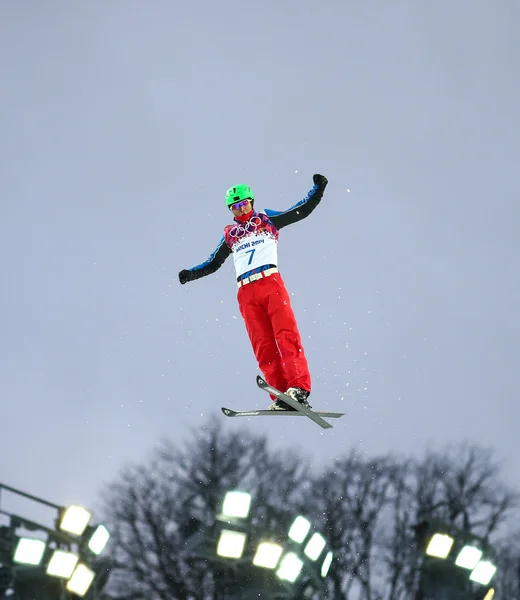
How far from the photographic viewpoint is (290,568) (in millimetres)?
12594

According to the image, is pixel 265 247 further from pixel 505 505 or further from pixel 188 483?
pixel 505 505

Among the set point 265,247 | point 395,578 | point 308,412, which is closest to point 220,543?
point 308,412

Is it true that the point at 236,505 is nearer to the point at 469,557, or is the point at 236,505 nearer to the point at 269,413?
the point at 469,557

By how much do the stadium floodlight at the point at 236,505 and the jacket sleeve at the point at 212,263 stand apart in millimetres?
5299

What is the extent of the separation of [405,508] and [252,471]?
13.6ft

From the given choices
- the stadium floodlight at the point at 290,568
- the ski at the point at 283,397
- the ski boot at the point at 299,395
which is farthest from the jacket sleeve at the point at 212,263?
the stadium floodlight at the point at 290,568

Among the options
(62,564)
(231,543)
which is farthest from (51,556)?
(231,543)

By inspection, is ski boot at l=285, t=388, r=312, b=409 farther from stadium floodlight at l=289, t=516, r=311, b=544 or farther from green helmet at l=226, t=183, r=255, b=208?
stadium floodlight at l=289, t=516, r=311, b=544

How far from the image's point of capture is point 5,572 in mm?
10312

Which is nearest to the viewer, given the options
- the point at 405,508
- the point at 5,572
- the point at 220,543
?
the point at 5,572

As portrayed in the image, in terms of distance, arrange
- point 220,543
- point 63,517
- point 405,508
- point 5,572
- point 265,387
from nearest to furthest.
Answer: point 265,387
point 5,572
point 63,517
point 220,543
point 405,508

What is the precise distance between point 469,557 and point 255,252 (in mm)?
8432

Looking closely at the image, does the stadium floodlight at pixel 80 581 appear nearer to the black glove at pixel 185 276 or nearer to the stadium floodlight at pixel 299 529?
the stadium floodlight at pixel 299 529

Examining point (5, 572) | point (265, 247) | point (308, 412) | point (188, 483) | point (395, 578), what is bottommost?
point (5, 572)
